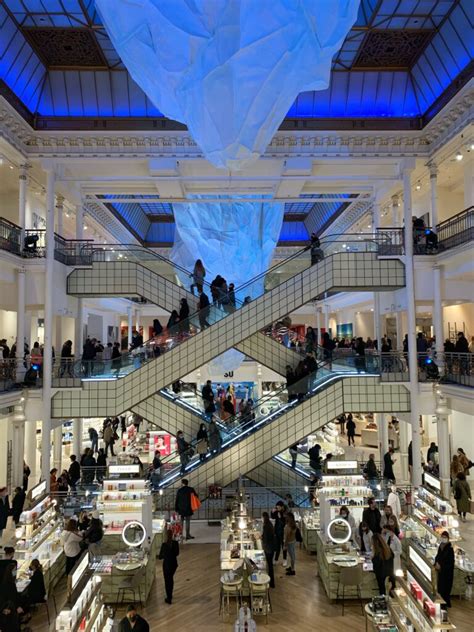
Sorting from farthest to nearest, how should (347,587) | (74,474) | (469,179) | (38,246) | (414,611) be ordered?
1. (38,246)
2. (469,179)
3. (74,474)
4. (347,587)
5. (414,611)

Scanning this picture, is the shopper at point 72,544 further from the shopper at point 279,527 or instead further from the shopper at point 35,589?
the shopper at point 279,527

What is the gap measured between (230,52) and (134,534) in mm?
10525

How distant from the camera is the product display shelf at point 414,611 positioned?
6918mm

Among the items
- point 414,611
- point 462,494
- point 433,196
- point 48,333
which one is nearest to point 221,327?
point 48,333

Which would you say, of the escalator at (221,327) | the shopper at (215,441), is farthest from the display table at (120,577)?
the escalator at (221,327)

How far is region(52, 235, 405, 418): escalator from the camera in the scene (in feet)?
57.8

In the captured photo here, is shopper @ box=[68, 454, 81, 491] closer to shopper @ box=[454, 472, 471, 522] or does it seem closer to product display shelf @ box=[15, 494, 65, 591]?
product display shelf @ box=[15, 494, 65, 591]

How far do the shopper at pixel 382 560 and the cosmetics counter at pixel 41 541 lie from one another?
22.2 ft

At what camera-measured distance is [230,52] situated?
6438 mm

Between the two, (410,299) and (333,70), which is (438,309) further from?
(333,70)

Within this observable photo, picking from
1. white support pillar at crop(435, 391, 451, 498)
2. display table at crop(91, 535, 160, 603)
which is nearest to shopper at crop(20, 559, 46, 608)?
display table at crop(91, 535, 160, 603)

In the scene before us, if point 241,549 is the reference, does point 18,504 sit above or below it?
above

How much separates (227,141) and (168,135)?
11.2 m

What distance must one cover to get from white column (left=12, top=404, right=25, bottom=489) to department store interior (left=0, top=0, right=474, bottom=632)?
0.06m
